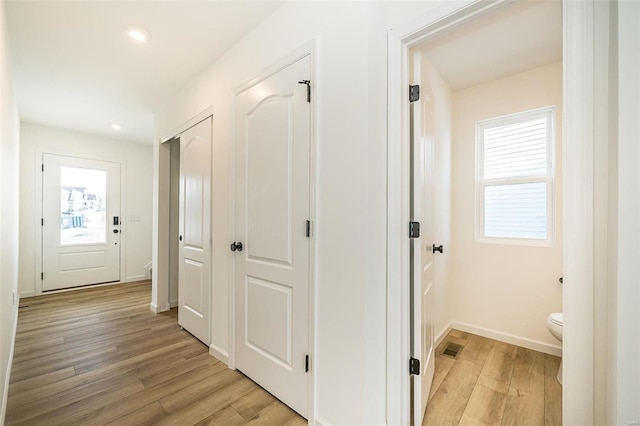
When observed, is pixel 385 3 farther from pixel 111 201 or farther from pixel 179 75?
pixel 111 201

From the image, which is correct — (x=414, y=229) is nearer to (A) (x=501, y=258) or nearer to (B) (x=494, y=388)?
(B) (x=494, y=388)

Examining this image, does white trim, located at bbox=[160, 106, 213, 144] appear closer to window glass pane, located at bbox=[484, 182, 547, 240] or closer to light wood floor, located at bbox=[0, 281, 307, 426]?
light wood floor, located at bbox=[0, 281, 307, 426]

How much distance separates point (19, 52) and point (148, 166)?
10.2 feet

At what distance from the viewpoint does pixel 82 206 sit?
4539 mm

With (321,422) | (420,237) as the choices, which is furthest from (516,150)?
(321,422)

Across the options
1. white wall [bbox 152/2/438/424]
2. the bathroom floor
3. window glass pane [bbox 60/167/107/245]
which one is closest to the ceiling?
white wall [bbox 152/2/438/424]

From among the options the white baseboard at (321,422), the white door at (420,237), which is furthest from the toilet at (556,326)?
the white baseboard at (321,422)

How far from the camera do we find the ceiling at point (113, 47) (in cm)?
180

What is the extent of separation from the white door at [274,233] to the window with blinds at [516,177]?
2.07m

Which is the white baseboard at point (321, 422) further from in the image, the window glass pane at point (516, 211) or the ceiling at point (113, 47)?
the ceiling at point (113, 47)

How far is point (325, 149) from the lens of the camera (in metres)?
1.49

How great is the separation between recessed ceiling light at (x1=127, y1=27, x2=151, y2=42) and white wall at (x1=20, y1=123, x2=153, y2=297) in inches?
139

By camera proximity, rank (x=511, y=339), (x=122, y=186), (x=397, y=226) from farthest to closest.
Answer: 1. (x=122, y=186)
2. (x=511, y=339)
3. (x=397, y=226)

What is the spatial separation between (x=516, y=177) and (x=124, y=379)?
12.0ft
